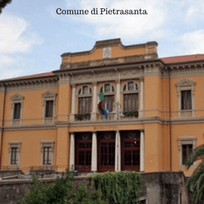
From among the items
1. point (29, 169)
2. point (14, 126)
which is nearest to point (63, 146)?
point (29, 169)

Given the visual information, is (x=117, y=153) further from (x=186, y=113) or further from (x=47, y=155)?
(x=47, y=155)

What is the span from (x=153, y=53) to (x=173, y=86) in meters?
3.07

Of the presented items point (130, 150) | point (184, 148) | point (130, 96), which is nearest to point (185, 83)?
point (130, 96)

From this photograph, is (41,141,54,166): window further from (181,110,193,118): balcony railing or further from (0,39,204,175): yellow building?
(181,110,193,118): balcony railing

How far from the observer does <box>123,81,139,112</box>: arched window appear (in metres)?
28.5

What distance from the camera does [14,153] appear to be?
111 ft

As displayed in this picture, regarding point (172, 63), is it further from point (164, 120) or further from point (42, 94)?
point (42, 94)

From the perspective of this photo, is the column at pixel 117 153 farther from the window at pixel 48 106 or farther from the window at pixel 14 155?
the window at pixel 14 155

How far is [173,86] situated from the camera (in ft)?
92.9

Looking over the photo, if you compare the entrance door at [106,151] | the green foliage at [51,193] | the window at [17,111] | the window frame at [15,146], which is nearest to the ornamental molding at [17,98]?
the window at [17,111]

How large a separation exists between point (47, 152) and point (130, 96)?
9.35 metres

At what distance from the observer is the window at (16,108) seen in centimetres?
3438

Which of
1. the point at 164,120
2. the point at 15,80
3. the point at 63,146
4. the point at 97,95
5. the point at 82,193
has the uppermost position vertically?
the point at 15,80

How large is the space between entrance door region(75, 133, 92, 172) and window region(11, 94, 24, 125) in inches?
285
